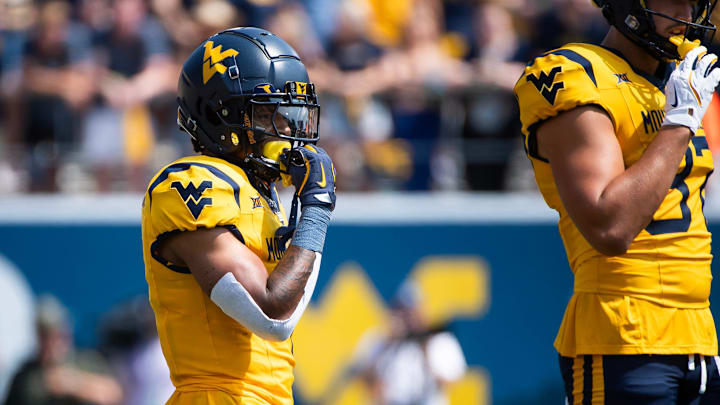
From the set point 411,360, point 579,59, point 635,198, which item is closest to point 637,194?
point 635,198

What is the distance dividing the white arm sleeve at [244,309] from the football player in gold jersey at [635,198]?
87cm

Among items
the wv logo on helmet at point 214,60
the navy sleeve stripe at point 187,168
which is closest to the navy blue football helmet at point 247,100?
the wv logo on helmet at point 214,60

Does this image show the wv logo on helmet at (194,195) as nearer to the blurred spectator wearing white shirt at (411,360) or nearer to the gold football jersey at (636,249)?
the gold football jersey at (636,249)

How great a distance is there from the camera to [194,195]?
2734mm

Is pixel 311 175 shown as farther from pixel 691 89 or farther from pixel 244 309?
pixel 691 89

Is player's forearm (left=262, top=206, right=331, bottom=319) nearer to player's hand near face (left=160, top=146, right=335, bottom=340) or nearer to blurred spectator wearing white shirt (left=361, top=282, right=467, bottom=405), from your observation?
player's hand near face (left=160, top=146, right=335, bottom=340)

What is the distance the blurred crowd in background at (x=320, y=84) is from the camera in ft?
21.1

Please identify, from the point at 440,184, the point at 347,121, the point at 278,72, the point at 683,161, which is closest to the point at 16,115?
the point at 347,121

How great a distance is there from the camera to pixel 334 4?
288 inches

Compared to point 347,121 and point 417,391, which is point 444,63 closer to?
point 347,121

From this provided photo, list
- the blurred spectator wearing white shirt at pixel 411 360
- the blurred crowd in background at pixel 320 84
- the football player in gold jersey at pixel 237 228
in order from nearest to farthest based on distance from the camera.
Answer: the football player in gold jersey at pixel 237 228, the blurred spectator wearing white shirt at pixel 411 360, the blurred crowd in background at pixel 320 84

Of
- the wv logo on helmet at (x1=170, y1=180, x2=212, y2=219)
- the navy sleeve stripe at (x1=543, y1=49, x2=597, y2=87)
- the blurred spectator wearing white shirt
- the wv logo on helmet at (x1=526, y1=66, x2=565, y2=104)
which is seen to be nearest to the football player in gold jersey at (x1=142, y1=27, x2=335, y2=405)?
the wv logo on helmet at (x1=170, y1=180, x2=212, y2=219)

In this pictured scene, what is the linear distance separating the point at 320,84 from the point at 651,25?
406 cm

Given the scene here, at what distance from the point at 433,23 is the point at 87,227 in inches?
114
